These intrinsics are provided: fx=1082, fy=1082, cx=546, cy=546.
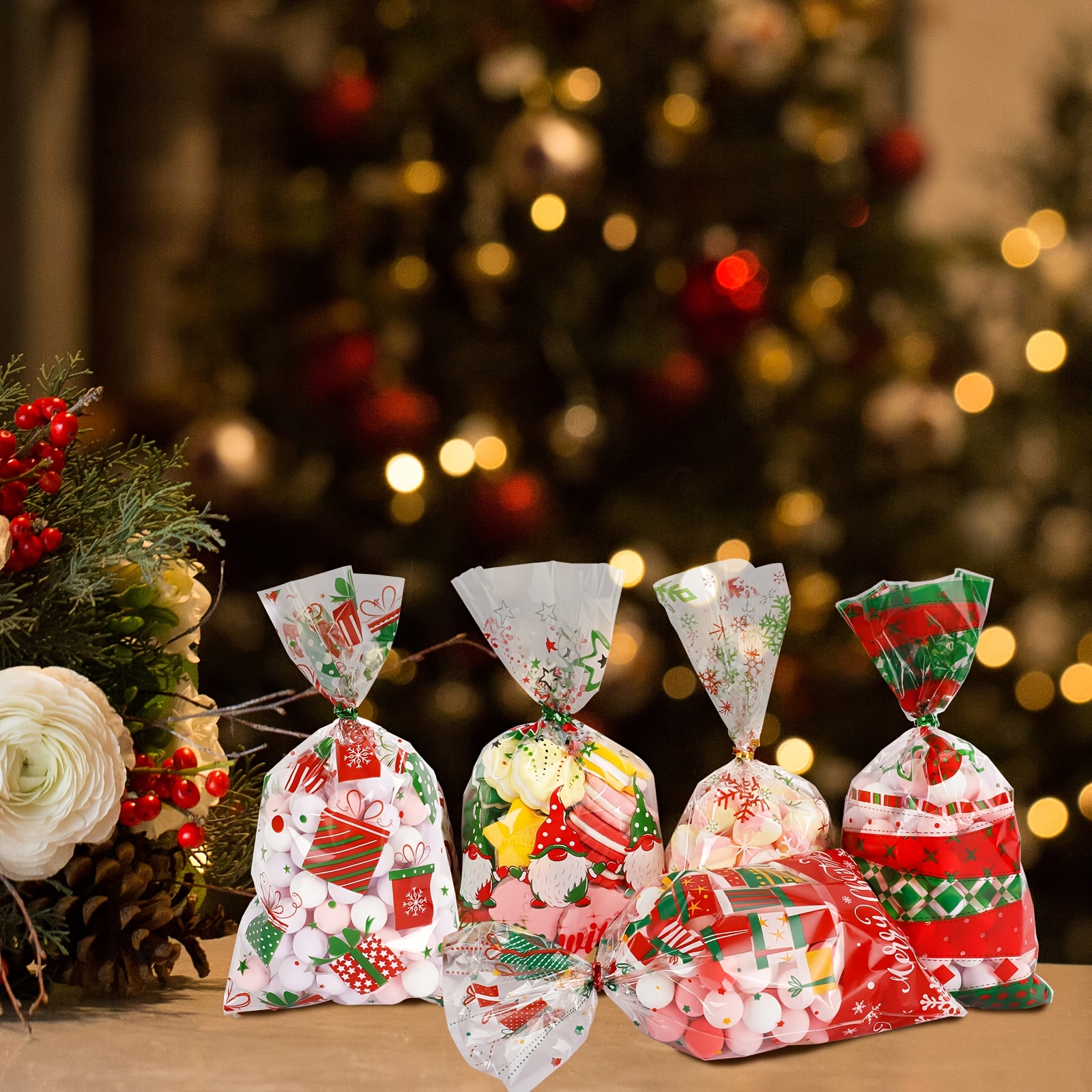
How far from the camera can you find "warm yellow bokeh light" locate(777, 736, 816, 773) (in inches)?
66.7

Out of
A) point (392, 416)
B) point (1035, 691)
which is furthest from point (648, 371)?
point (1035, 691)

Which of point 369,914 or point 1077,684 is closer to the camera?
point 369,914

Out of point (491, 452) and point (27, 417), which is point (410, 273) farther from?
point (27, 417)

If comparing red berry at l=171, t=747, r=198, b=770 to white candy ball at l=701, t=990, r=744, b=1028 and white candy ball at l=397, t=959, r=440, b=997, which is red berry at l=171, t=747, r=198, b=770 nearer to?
white candy ball at l=397, t=959, r=440, b=997

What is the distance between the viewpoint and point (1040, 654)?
173 cm

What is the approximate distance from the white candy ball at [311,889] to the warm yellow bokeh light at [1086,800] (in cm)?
141

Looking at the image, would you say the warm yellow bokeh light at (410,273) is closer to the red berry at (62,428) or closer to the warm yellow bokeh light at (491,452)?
the warm yellow bokeh light at (491,452)

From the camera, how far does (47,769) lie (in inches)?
27.5

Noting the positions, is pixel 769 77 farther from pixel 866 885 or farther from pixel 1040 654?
pixel 866 885

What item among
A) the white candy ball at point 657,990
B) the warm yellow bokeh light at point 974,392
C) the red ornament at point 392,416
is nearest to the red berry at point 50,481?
the white candy ball at point 657,990

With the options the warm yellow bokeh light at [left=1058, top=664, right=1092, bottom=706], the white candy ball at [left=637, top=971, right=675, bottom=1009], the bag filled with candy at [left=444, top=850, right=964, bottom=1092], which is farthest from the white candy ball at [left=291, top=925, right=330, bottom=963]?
the warm yellow bokeh light at [left=1058, top=664, right=1092, bottom=706]

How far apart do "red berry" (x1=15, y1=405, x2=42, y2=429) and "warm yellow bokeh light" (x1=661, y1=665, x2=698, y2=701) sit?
3.68ft

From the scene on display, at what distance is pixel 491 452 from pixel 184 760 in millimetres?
941

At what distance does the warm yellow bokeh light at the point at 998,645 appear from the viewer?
1685 millimetres
